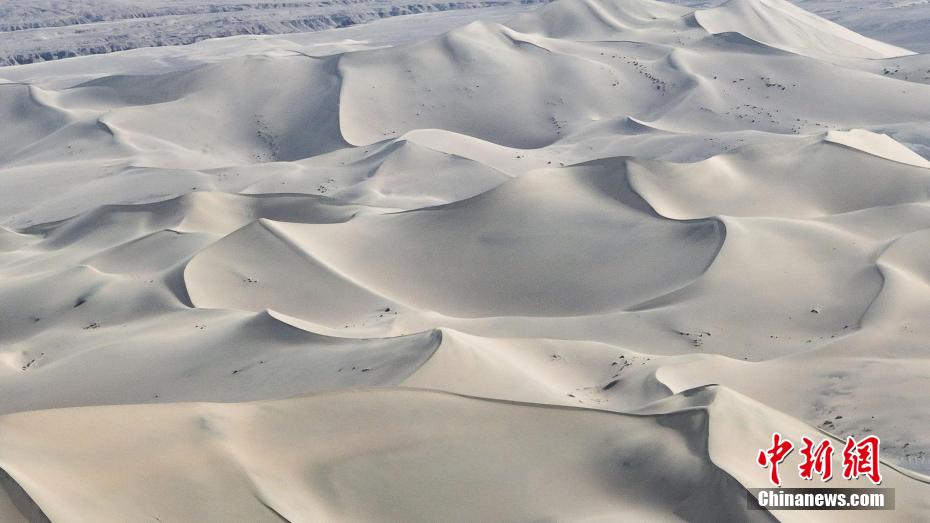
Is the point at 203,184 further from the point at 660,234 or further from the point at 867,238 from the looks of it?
the point at 867,238

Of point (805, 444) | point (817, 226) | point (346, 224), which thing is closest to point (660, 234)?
point (817, 226)

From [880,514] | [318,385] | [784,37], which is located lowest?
[784,37]

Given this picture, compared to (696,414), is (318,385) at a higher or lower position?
lower

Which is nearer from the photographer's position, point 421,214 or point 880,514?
point 880,514

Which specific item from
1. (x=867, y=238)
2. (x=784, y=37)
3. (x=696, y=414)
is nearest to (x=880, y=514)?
(x=696, y=414)

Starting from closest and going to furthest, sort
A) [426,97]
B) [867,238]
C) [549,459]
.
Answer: [549,459] < [867,238] < [426,97]

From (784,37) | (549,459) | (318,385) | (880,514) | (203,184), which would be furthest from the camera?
(784,37)
